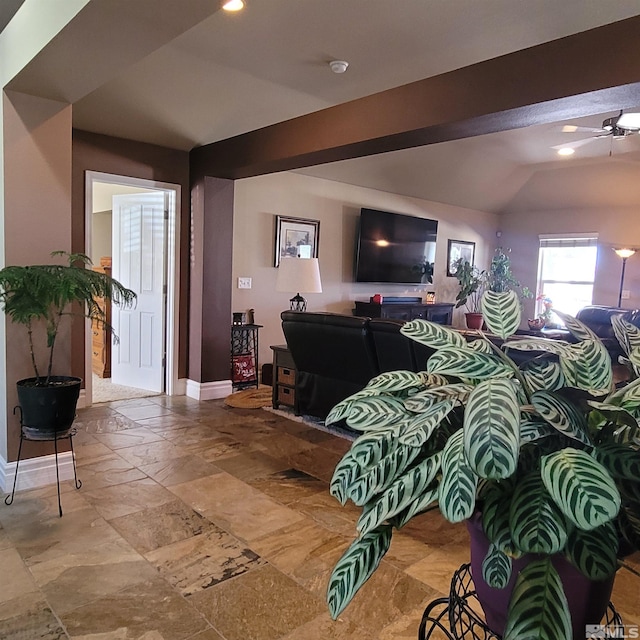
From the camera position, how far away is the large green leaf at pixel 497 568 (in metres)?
0.80

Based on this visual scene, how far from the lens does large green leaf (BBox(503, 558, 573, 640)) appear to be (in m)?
0.70

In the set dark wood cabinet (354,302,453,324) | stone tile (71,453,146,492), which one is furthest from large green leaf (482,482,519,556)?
dark wood cabinet (354,302,453,324)

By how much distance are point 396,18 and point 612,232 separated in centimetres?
614

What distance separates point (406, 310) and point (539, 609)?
255 inches

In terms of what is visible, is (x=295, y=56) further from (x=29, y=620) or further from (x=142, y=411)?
(x=29, y=620)

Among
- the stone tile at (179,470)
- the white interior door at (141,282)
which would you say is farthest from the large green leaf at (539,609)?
the white interior door at (141,282)

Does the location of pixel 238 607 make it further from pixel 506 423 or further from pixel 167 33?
pixel 167 33

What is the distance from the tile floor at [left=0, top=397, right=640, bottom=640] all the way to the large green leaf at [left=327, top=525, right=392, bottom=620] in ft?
3.83

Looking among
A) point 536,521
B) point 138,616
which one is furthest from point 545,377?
point 138,616

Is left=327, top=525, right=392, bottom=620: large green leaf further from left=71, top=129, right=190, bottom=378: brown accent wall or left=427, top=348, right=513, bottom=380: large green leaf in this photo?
left=71, top=129, right=190, bottom=378: brown accent wall

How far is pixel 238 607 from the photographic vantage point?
195 centimetres

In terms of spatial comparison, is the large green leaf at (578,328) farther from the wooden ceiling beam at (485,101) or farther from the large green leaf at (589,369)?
the wooden ceiling beam at (485,101)

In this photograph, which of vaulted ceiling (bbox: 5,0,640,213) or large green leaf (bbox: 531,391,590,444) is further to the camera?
vaulted ceiling (bbox: 5,0,640,213)

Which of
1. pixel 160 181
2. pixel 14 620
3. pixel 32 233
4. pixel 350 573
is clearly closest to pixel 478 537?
pixel 350 573
